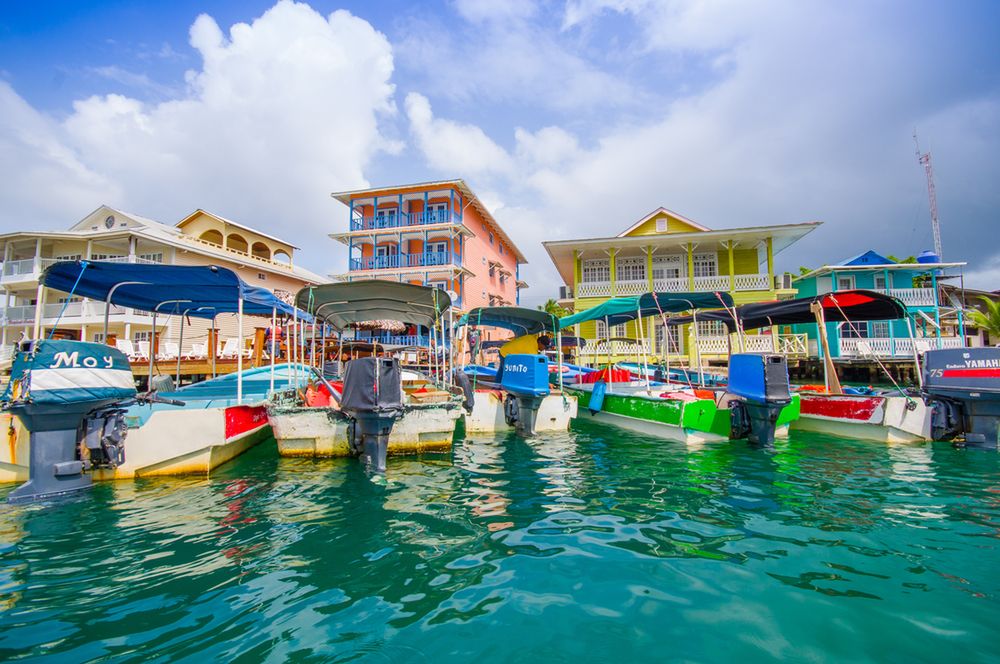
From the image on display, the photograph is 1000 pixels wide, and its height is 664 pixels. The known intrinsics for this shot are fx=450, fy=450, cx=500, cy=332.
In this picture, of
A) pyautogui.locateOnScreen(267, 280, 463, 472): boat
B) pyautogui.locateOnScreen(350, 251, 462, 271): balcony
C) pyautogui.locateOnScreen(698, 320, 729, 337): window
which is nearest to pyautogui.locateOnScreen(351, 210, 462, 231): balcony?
pyautogui.locateOnScreen(350, 251, 462, 271): balcony

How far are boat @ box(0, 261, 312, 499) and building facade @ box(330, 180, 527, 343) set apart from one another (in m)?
19.2

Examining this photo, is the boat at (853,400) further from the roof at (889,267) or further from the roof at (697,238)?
the roof at (889,267)

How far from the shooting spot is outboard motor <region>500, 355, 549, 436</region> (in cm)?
955

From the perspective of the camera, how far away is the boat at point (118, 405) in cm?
527

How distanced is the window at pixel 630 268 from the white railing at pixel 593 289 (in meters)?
1.89

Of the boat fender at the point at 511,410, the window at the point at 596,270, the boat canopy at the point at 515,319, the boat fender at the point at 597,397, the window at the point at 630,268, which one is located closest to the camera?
the boat fender at the point at 511,410

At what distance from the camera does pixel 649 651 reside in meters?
2.71

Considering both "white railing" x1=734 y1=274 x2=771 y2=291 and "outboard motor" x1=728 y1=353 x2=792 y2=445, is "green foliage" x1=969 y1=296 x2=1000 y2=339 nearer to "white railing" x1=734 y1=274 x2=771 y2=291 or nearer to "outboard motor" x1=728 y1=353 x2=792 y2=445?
"white railing" x1=734 y1=274 x2=771 y2=291

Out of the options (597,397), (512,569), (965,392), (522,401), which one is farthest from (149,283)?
(965,392)

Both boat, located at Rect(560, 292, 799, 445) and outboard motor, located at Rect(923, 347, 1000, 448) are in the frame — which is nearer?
outboard motor, located at Rect(923, 347, 1000, 448)

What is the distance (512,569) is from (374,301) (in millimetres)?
7047

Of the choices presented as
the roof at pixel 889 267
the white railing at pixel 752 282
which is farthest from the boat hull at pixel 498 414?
the roof at pixel 889 267

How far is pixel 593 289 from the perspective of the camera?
25.8 metres

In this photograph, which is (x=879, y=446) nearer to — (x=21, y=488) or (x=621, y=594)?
(x=621, y=594)
